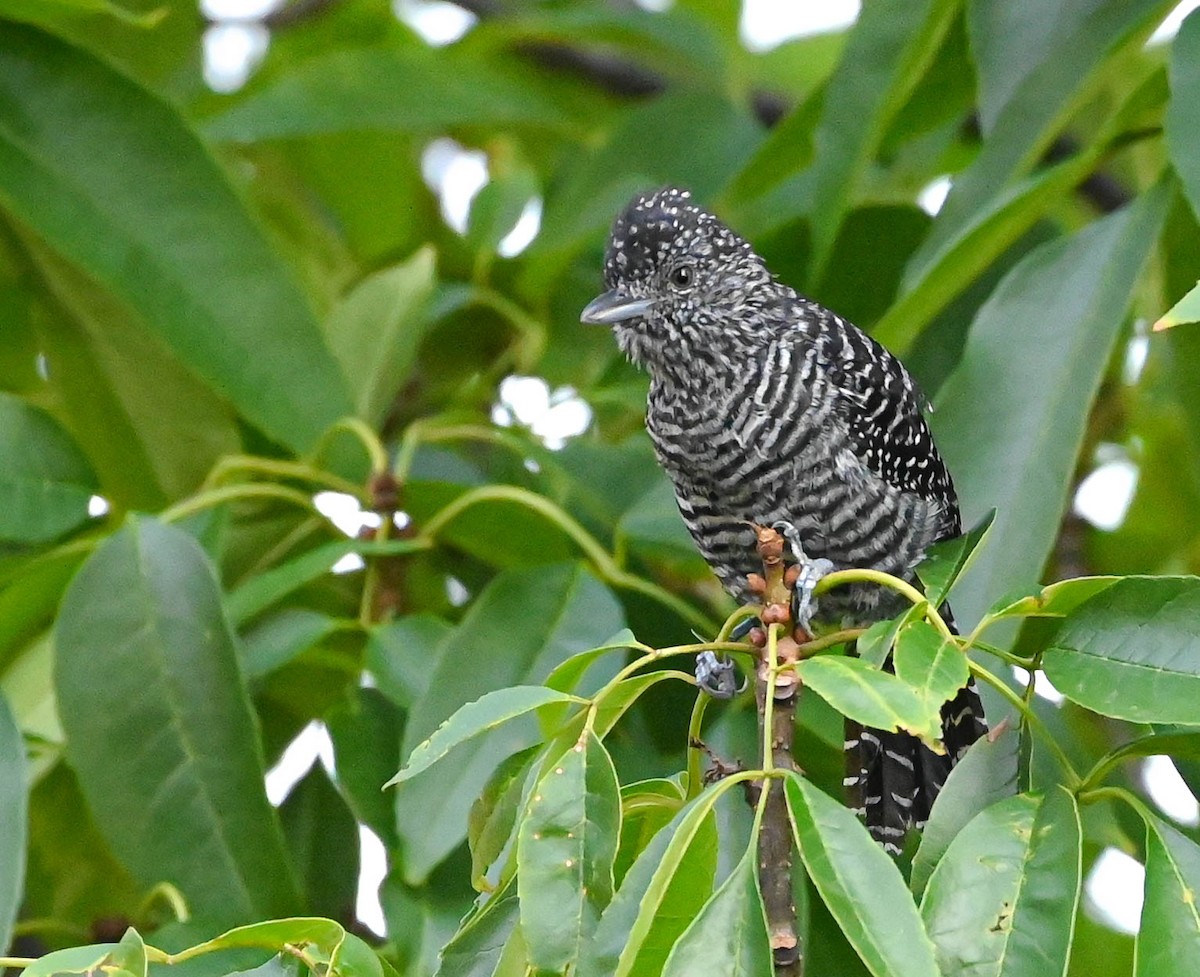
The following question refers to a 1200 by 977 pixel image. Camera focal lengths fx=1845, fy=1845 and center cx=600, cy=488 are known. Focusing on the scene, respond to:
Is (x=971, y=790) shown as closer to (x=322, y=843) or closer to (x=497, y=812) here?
(x=497, y=812)

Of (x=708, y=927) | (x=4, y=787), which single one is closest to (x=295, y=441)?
(x=4, y=787)

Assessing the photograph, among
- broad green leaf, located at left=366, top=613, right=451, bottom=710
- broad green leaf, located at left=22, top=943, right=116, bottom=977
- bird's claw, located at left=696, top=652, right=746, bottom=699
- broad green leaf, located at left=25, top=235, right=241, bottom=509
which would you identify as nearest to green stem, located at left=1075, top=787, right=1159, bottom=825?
bird's claw, located at left=696, top=652, right=746, bottom=699

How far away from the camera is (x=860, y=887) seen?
159cm

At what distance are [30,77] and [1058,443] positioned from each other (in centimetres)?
192

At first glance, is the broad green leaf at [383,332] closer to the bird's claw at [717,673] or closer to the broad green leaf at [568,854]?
the bird's claw at [717,673]

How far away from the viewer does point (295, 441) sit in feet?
10.3

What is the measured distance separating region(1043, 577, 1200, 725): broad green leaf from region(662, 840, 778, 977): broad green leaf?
0.37 m

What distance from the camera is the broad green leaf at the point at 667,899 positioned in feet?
5.52

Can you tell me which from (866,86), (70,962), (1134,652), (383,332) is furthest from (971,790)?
(383,332)

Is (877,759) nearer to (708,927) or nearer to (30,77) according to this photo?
(708,927)

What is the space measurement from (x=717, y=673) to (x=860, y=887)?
978 millimetres

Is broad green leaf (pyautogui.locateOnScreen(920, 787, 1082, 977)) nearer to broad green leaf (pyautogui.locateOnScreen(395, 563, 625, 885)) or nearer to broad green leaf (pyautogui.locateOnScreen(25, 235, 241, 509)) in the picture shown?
broad green leaf (pyautogui.locateOnScreen(395, 563, 625, 885))

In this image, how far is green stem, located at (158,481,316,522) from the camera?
9.89 feet

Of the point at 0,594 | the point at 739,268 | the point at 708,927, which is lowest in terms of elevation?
the point at 708,927
